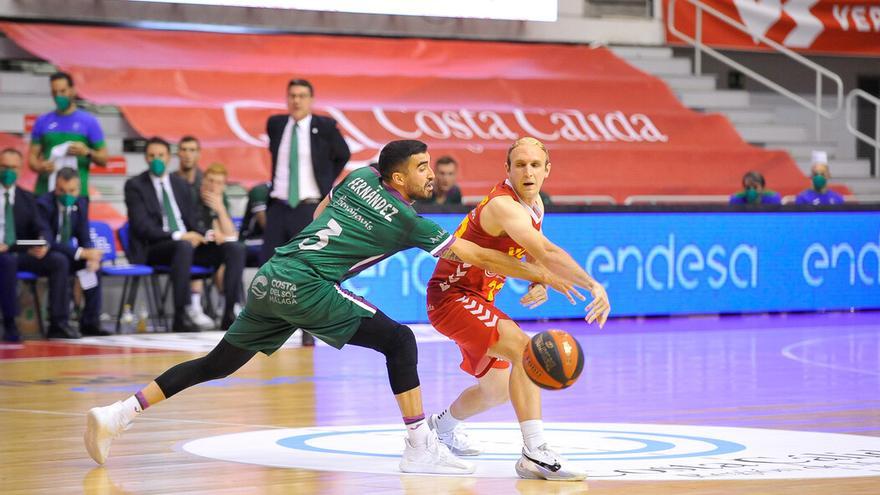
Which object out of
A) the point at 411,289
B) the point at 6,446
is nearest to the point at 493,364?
the point at 6,446

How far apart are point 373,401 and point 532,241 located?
10.9ft

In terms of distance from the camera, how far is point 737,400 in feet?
33.3

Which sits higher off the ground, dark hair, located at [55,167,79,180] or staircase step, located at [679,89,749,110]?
staircase step, located at [679,89,749,110]

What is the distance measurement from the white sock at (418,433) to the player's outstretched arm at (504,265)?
0.78 meters

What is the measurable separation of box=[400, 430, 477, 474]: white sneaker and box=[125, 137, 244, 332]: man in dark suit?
834 cm

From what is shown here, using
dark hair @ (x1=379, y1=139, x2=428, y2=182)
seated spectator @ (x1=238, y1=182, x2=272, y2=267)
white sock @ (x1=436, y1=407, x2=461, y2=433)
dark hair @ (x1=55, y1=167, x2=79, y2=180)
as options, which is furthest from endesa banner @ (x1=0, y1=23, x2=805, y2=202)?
dark hair @ (x1=379, y1=139, x2=428, y2=182)

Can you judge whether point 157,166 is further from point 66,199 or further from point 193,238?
point 66,199

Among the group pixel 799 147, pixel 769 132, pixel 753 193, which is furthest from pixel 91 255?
pixel 799 147

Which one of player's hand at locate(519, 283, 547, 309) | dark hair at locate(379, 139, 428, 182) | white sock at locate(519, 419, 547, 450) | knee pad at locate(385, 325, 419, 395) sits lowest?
white sock at locate(519, 419, 547, 450)

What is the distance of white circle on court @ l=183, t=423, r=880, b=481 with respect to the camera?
7027 millimetres

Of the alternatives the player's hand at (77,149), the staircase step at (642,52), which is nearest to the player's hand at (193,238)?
the player's hand at (77,149)

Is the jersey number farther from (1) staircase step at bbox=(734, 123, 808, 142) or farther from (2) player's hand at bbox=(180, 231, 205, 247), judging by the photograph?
(1) staircase step at bbox=(734, 123, 808, 142)

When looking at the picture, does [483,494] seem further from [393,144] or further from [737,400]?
[737,400]

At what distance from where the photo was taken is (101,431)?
724cm
